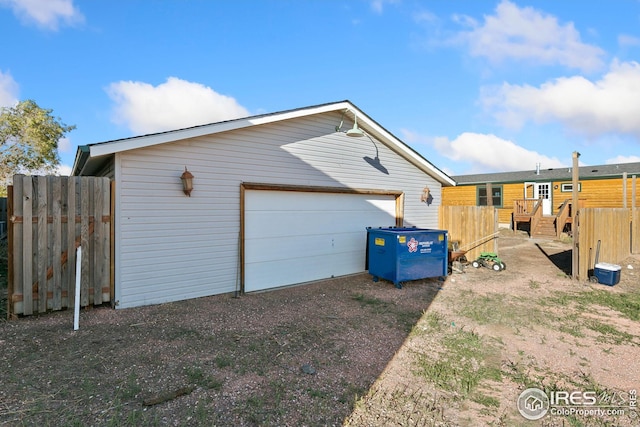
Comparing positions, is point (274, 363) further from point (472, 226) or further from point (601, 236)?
point (601, 236)

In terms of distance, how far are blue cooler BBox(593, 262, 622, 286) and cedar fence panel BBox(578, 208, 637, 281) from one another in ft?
0.87

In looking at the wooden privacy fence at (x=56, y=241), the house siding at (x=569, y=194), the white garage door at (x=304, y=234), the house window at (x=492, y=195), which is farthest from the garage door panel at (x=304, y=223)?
the house window at (x=492, y=195)

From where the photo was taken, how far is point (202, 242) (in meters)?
5.73

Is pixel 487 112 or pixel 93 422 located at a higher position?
pixel 487 112

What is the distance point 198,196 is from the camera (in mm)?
5645

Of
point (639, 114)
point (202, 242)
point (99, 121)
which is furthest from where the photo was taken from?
point (639, 114)

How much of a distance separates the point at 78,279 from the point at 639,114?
3560 cm

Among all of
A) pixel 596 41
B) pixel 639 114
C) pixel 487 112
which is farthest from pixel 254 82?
pixel 639 114

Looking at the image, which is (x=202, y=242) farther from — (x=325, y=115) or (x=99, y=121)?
(x=99, y=121)

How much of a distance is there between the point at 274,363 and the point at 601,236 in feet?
28.3

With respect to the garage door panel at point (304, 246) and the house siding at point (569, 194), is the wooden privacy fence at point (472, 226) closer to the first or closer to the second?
the garage door panel at point (304, 246)

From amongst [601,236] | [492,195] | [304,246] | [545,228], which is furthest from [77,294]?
[492,195]

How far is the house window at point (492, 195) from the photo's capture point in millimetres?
19406

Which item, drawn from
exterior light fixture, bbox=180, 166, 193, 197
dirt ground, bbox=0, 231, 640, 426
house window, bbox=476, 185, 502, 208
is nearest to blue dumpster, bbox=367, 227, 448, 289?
dirt ground, bbox=0, 231, 640, 426
